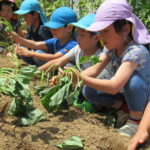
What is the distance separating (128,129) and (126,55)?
0.40 metres

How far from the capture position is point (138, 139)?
1.53 meters

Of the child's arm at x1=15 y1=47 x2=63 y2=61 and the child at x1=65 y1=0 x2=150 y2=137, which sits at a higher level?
the child at x1=65 y1=0 x2=150 y2=137

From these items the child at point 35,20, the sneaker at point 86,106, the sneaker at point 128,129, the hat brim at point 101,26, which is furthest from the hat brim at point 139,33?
the child at point 35,20

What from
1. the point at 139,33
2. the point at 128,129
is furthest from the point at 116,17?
the point at 128,129

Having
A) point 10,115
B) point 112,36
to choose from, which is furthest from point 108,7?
point 10,115

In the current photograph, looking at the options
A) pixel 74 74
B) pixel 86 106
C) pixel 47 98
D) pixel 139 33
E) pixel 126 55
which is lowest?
pixel 86 106

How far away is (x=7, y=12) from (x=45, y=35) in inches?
24.8

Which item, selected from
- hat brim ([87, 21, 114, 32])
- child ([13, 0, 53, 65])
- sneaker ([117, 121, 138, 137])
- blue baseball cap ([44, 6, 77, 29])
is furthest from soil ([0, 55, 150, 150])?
child ([13, 0, 53, 65])

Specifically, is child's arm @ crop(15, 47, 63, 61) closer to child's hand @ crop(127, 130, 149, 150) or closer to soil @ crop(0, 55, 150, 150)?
soil @ crop(0, 55, 150, 150)

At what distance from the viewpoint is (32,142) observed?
144cm

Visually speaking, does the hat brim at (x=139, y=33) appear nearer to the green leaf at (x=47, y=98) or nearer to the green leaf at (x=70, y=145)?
the green leaf at (x=47, y=98)

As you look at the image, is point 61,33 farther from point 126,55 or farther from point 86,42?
point 126,55

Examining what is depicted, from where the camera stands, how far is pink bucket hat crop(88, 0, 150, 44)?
1623 mm

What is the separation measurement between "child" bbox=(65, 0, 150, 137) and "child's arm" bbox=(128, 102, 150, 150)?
0.08 meters
